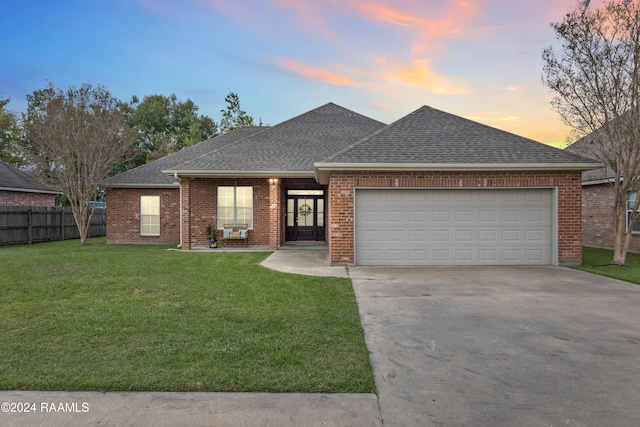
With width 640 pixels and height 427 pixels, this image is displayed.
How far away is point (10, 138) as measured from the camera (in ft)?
105

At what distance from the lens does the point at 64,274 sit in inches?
325

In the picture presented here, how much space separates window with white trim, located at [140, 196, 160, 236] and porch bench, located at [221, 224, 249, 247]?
13.6 ft

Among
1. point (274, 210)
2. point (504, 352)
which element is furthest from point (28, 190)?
point (504, 352)

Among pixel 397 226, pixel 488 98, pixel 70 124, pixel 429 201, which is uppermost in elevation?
pixel 488 98

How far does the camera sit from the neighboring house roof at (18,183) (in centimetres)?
1967

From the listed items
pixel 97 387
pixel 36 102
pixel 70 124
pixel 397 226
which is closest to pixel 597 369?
pixel 97 387

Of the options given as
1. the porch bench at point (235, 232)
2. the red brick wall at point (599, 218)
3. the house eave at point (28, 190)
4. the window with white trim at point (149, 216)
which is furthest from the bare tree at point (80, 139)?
the red brick wall at point (599, 218)

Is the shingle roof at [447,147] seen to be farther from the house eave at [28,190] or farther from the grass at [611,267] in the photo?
the house eave at [28,190]

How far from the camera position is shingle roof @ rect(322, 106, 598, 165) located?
369 inches

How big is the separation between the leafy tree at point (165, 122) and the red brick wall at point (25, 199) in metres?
15.3

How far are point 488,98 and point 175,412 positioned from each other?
618 inches

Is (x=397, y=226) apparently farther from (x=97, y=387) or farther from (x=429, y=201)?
(x=97, y=387)

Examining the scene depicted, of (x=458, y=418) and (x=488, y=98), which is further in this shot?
(x=488, y=98)

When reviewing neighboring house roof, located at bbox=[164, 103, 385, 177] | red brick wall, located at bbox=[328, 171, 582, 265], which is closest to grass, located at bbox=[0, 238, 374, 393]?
red brick wall, located at bbox=[328, 171, 582, 265]
